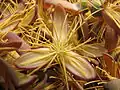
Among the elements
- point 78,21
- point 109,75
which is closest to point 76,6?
point 78,21

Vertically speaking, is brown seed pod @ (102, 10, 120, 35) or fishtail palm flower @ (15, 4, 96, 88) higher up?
brown seed pod @ (102, 10, 120, 35)

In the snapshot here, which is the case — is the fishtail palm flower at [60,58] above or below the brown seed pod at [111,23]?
below

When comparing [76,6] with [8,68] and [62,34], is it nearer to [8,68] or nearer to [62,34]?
[62,34]

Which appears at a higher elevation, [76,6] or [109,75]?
[76,6]

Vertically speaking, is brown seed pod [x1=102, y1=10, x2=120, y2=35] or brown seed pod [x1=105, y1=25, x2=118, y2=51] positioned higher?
brown seed pod [x1=102, y1=10, x2=120, y2=35]

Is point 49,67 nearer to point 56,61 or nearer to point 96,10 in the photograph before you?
point 56,61

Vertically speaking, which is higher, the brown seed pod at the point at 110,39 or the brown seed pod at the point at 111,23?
the brown seed pod at the point at 111,23
